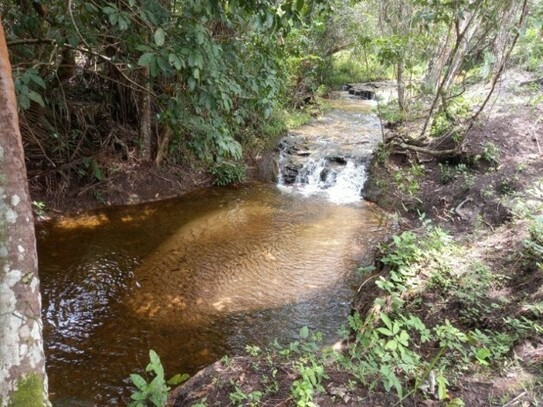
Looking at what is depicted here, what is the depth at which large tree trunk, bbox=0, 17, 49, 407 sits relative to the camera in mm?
1595

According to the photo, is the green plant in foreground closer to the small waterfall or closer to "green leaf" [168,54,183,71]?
"green leaf" [168,54,183,71]

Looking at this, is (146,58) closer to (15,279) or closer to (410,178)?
(15,279)

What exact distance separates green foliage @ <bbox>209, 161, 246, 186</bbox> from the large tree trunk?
6370 millimetres

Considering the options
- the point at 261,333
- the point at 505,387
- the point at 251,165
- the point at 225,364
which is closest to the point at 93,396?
the point at 225,364

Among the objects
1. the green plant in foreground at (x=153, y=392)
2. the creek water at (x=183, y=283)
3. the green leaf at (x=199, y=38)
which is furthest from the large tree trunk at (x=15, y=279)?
the creek water at (x=183, y=283)

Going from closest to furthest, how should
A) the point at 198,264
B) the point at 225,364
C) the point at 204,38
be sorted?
the point at 225,364
the point at 204,38
the point at 198,264

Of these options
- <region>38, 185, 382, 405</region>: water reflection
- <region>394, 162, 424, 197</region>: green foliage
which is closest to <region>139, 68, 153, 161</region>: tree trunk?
<region>38, 185, 382, 405</region>: water reflection

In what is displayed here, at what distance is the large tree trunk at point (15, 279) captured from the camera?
5.23ft

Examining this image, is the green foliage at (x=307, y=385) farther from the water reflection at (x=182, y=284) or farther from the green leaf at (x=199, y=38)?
the green leaf at (x=199, y=38)

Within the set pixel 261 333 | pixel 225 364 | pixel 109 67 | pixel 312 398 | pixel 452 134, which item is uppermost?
pixel 109 67

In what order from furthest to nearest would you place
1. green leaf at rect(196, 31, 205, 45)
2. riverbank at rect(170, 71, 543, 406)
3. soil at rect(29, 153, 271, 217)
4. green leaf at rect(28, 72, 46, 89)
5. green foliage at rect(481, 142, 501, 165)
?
green foliage at rect(481, 142, 501, 165), soil at rect(29, 153, 271, 217), green leaf at rect(28, 72, 46, 89), green leaf at rect(196, 31, 205, 45), riverbank at rect(170, 71, 543, 406)

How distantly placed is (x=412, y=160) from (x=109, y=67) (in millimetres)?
5966

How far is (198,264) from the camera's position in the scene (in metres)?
5.19

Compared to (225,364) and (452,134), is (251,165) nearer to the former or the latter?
(452,134)
